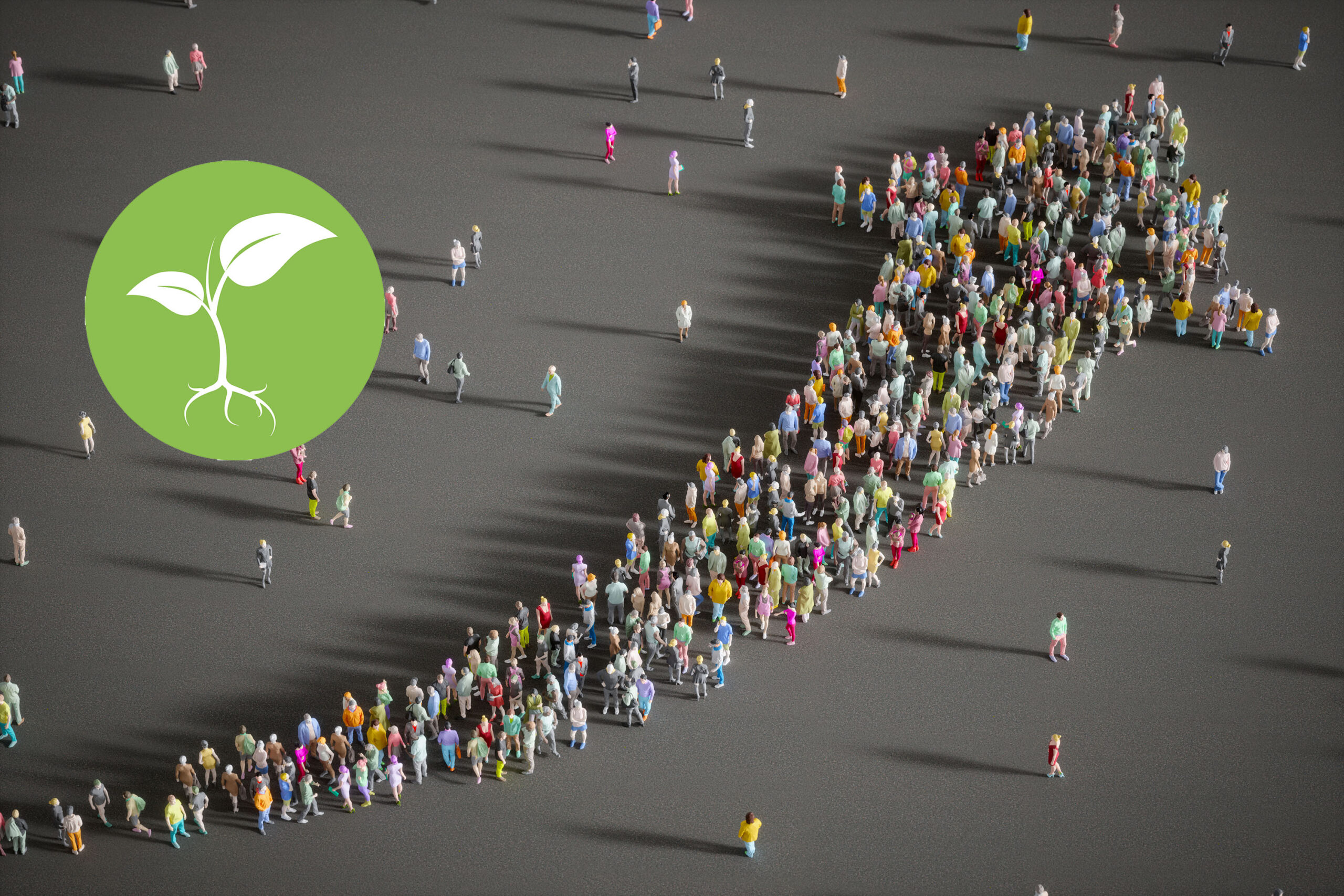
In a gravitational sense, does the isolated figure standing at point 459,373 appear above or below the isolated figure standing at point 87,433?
above

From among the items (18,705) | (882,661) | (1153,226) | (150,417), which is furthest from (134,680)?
(1153,226)

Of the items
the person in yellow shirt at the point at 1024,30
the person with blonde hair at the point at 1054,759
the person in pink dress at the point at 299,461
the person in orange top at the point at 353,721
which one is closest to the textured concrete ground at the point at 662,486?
the person with blonde hair at the point at 1054,759

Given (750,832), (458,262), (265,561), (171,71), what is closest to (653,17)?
(458,262)

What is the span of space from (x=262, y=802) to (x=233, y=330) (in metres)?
11.4

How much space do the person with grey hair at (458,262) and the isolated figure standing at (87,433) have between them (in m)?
9.32

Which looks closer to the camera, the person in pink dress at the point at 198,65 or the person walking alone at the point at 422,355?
the person walking alone at the point at 422,355

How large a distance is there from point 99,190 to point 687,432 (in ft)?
57.0

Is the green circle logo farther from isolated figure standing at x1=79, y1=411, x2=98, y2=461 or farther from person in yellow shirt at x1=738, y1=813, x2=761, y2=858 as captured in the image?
person in yellow shirt at x1=738, y1=813, x2=761, y2=858

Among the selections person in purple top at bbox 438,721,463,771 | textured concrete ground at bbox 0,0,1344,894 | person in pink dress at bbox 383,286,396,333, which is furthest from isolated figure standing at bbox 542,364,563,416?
person in purple top at bbox 438,721,463,771

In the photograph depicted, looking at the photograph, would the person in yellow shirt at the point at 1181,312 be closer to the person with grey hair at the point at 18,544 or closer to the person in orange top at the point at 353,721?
the person in orange top at the point at 353,721

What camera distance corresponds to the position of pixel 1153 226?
47156 mm

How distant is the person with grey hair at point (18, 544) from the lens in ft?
132

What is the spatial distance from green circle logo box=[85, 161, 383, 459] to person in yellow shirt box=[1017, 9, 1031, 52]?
2089cm

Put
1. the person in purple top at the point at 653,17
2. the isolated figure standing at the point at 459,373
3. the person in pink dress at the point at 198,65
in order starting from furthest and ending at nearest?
the person in purple top at the point at 653,17 < the person in pink dress at the point at 198,65 < the isolated figure standing at the point at 459,373
